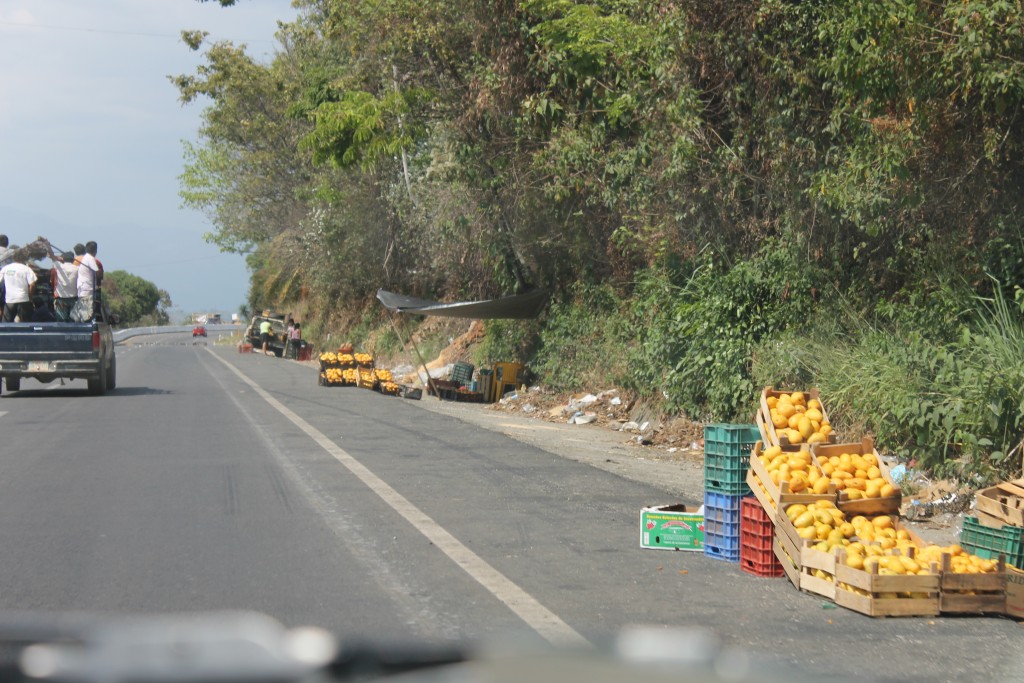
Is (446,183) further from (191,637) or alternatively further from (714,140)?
(191,637)

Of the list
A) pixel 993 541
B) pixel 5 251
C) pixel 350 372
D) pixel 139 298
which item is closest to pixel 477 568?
pixel 993 541

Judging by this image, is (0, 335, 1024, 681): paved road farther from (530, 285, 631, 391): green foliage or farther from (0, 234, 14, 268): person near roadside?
(0, 234, 14, 268): person near roadside

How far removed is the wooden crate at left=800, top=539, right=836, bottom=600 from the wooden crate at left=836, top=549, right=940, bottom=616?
0.14 metres

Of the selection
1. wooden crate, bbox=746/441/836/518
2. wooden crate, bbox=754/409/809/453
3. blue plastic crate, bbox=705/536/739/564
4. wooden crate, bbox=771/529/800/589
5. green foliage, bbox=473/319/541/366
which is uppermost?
green foliage, bbox=473/319/541/366

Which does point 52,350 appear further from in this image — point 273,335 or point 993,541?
point 273,335

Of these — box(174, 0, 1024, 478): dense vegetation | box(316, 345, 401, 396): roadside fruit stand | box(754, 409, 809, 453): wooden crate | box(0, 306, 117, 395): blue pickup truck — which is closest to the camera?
box(754, 409, 809, 453): wooden crate

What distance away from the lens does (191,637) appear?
72.2 inches

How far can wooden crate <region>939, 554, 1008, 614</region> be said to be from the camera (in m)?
5.96

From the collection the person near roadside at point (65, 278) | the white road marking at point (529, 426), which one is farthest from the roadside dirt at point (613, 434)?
the person near roadside at point (65, 278)

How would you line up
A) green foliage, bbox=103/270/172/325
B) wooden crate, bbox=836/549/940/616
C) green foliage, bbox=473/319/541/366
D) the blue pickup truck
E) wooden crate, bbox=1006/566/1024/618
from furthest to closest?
green foliage, bbox=103/270/172/325 → green foliage, bbox=473/319/541/366 → the blue pickup truck → wooden crate, bbox=1006/566/1024/618 → wooden crate, bbox=836/549/940/616

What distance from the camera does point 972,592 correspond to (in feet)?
19.8

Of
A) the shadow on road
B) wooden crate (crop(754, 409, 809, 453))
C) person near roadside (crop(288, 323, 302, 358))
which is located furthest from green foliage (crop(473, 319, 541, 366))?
person near roadside (crop(288, 323, 302, 358))

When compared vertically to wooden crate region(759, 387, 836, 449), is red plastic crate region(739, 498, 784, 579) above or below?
below

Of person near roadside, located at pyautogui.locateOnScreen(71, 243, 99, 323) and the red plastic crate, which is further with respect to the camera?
person near roadside, located at pyautogui.locateOnScreen(71, 243, 99, 323)
